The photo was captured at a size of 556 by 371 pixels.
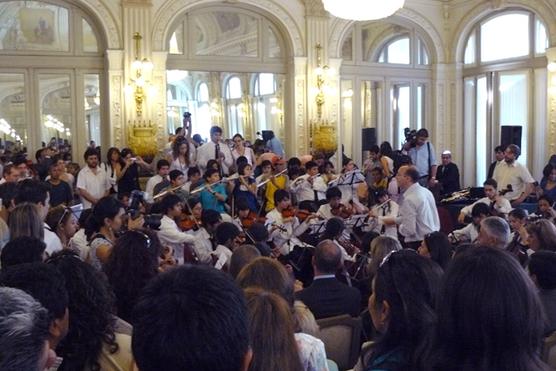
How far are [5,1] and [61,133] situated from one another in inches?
98.2

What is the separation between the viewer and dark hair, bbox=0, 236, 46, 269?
3.29m

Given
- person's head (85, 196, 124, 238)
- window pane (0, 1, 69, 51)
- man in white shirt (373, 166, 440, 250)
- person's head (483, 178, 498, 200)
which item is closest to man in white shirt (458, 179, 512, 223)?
person's head (483, 178, 498, 200)

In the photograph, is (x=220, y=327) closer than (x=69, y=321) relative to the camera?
Yes

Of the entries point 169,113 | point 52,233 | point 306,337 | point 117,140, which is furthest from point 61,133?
point 306,337

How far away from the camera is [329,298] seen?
4.18m

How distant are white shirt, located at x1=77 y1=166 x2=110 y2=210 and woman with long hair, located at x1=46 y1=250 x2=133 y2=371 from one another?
6975 mm

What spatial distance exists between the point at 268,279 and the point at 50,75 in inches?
409

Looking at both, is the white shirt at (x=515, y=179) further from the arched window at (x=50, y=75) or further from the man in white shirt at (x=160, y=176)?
the arched window at (x=50, y=75)

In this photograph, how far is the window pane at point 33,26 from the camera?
39.0 ft

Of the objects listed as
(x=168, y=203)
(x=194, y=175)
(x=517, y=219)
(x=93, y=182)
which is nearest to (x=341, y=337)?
(x=168, y=203)

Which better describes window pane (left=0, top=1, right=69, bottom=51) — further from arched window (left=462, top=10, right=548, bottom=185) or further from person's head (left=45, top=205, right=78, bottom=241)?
arched window (left=462, top=10, right=548, bottom=185)

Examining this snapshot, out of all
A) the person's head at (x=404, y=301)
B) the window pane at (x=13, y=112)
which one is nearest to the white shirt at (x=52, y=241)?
the person's head at (x=404, y=301)

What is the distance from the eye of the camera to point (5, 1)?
38.8 feet

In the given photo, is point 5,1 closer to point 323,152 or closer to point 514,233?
point 323,152
